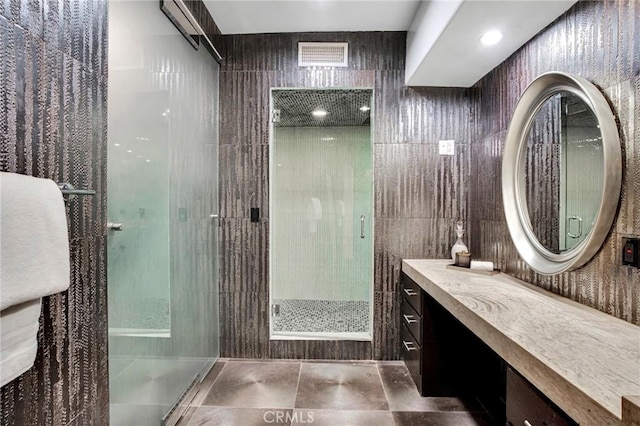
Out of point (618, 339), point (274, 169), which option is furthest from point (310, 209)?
point (618, 339)

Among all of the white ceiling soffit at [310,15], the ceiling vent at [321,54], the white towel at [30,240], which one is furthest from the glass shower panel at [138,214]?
the ceiling vent at [321,54]

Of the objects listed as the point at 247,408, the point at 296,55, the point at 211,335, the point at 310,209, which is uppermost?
the point at 296,55

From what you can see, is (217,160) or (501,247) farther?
(217,160)

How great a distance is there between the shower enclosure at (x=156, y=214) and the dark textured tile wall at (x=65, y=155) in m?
0.12

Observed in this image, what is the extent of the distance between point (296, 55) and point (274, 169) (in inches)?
36.9

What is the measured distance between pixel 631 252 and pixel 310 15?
2313 millimetres

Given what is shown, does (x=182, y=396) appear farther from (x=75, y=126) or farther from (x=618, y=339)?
(x=618, y=339)

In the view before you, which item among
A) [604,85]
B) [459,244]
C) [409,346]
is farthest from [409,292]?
[604,85]

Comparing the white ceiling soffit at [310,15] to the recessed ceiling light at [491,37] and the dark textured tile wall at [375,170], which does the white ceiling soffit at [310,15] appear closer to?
the dark textured tile wall at [375,170]

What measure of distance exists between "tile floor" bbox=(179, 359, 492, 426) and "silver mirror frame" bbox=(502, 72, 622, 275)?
106 cm

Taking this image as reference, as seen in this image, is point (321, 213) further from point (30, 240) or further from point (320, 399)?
point (30, 240)

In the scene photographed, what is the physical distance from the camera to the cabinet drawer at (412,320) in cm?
215

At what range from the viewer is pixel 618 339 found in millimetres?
1053

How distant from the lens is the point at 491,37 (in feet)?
5.98
